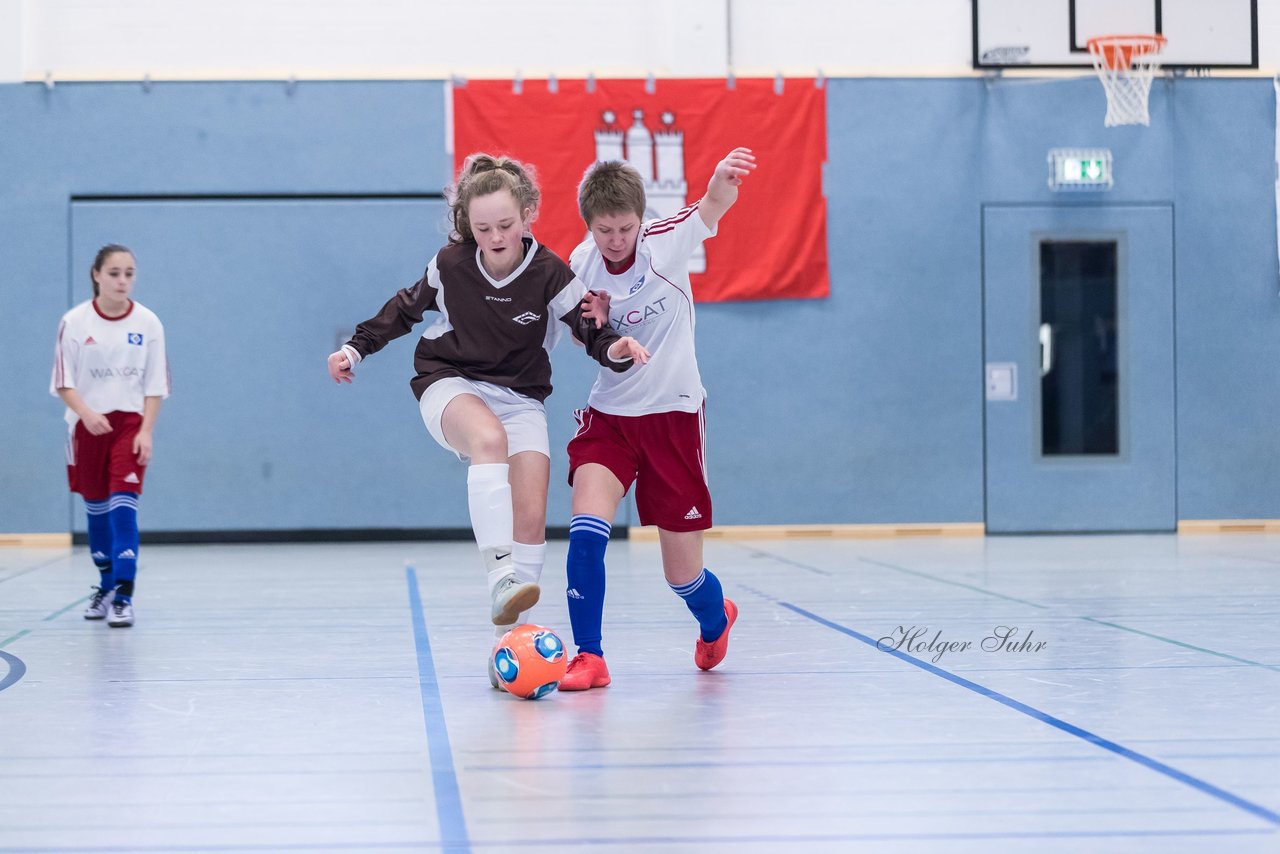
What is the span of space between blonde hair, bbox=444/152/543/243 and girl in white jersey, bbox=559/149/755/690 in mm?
162

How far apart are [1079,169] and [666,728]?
870cm

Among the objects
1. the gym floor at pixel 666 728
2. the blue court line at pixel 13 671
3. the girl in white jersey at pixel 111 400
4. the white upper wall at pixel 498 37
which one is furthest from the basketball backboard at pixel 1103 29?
the blue court line at pixel 13 671

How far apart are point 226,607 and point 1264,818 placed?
485 cm

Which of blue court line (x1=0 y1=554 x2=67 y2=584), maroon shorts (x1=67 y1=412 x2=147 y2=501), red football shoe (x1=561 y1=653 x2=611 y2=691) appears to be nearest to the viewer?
red football shoe (x1=561 y1=653 x2=611 y2=691)

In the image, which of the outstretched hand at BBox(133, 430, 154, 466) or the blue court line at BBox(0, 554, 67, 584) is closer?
the outstretched hand at BBox(133, 430, 154, 466)

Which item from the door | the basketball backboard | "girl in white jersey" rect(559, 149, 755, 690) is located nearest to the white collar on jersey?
"girl in white jersey" rect(559, 149, 755, 690)

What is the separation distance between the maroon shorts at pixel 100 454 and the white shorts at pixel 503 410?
2.20 m

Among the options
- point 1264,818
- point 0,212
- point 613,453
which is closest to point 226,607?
point 613,453

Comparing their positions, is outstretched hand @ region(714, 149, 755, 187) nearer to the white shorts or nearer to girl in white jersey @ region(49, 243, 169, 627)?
the white shorts

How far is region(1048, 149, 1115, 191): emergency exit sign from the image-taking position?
35.4 feet

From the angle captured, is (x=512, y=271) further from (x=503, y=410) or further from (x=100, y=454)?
(x=100, y=454)

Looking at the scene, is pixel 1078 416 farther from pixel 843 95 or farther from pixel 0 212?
pixel 0 212

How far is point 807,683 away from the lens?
3957 mm

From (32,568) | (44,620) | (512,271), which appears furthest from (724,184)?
(32,568)
